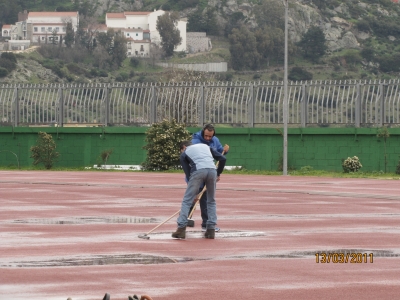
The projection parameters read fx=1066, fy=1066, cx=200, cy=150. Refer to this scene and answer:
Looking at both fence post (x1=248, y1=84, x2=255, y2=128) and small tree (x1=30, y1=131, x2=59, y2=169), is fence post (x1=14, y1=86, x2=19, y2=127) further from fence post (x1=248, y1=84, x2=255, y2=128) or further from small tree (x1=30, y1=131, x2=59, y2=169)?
fence post (x1=248, y1=84, x2=255, y2=128)

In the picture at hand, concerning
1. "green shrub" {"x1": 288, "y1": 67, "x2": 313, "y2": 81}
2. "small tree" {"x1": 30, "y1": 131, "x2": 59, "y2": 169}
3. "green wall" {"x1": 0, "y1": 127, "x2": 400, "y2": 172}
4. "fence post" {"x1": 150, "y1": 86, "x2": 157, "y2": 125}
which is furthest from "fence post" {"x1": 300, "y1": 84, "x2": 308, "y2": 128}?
"green shrub" {"x1": 288, "y1": 67, "x2": 313, "y2": 81}

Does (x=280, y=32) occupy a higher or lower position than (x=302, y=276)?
higher

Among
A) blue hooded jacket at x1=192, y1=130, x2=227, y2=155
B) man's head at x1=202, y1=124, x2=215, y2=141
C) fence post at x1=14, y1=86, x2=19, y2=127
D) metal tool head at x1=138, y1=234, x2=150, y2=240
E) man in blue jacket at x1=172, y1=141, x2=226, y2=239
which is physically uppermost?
fence post at x1=14, y1=86, x2=19, y2=127

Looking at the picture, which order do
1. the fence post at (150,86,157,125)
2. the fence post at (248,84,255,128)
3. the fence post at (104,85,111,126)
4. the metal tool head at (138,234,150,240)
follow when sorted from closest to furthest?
1. the metal tool head at (138,234,150,240)
2. the fence post at (248,84,255,128)
3. the fence post at (150,86,157,125)
4. the fence post at (104,85,111,126)

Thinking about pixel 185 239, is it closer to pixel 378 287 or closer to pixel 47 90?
pixel 378 287

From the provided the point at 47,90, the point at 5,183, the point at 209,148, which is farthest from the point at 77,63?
the point at 209,148

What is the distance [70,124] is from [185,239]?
3128 cm

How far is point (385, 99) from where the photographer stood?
137 feet

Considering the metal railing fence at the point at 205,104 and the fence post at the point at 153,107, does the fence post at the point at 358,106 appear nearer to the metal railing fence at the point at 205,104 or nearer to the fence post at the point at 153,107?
the metal railing fence at the point at 205,104

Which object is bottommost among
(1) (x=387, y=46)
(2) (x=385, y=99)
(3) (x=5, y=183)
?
(3) (x=5, y=183)

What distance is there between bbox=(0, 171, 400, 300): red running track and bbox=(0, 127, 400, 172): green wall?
1267 centimetres

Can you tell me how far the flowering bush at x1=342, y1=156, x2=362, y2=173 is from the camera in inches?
1604

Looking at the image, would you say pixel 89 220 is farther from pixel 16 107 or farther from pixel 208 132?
pixel 16 107

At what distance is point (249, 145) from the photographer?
43.8 meters
